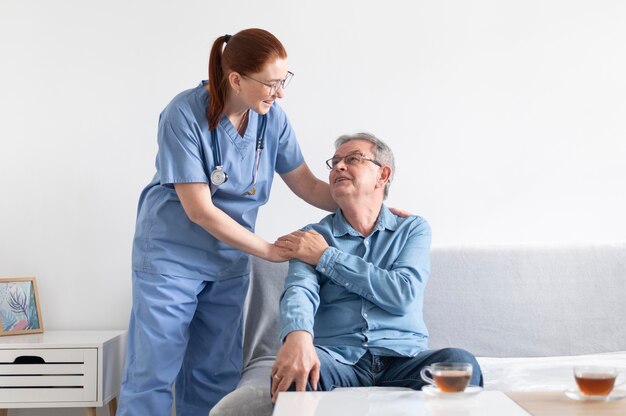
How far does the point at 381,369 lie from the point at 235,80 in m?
0.89

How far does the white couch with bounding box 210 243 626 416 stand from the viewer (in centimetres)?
256

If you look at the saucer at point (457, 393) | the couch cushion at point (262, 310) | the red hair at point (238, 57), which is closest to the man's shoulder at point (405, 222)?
the couch cushion at point (262, 310)

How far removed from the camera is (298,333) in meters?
1.94

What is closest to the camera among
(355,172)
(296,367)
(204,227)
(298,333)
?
(296,367)

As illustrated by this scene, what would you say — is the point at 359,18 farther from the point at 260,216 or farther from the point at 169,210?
the point at 169,210

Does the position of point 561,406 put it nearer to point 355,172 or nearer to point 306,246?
point 306,246

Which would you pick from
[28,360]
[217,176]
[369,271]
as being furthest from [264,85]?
[28,360]

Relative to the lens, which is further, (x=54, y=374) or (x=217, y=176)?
(x=54, y=374)

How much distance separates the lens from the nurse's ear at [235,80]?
2.16 m

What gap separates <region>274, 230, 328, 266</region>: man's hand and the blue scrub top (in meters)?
0.23

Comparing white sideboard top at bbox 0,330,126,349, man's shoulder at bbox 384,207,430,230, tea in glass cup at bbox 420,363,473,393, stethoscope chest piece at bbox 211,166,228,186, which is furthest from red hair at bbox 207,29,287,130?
tea in glass cup at bbox 420,363,473,393

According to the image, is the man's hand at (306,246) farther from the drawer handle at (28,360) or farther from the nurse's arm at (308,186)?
the drawer handle at (28,360)

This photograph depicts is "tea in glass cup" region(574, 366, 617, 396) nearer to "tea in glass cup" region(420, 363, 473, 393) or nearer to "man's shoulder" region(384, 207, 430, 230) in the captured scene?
"tea in glass cup" region(420, 363, 473, 393)

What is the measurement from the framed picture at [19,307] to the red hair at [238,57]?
1.12 metres
